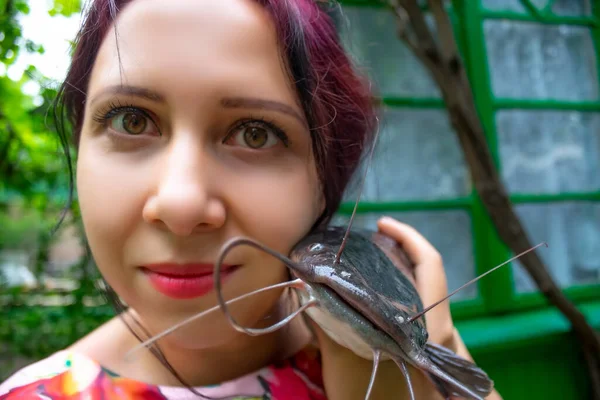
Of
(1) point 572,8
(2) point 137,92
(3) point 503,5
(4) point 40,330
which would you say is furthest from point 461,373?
(1) point 572,8

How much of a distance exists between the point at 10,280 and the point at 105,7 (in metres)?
1.16

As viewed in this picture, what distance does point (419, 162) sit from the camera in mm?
1964

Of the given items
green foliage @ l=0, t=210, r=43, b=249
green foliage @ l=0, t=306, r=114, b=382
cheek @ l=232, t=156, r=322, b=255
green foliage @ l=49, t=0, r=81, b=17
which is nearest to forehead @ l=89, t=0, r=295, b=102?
cheek @ l=232, t=156, r=322, b=255

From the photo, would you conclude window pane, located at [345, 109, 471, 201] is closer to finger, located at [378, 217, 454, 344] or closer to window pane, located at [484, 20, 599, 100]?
window pane, located at [484, 20, 599, 100]

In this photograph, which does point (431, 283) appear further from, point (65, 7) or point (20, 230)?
point (20, 230)

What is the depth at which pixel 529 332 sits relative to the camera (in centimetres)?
181

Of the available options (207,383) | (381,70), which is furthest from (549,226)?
(207,383)

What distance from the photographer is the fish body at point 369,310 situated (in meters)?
0.42

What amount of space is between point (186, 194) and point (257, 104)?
0.15 meters

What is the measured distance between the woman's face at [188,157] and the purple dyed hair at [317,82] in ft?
0.09

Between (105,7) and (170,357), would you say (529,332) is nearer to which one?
(170,357)

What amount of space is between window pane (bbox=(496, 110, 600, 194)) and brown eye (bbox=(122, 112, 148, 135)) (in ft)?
6.05

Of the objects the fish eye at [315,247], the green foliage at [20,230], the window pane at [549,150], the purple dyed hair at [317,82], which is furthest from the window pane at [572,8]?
the green foliage at [20,230]

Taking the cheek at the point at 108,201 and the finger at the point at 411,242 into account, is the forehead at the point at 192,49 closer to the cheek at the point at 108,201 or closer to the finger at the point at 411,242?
the cheek at the point at 108,201
